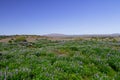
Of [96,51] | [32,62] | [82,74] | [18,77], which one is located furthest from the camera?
[96,51]

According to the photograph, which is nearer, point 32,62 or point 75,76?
point 75,76

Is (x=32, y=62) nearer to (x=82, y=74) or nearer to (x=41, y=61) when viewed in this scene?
(x=41, y=61)

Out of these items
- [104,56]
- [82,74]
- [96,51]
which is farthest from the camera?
[96,51]

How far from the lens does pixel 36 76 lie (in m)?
8.06

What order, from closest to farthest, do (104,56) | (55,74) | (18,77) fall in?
(18,77)
(55,74)
(104,56)

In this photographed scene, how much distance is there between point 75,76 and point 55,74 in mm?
941

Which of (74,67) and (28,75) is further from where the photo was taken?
(74,67)

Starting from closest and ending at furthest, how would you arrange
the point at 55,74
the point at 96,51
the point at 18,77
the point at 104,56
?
the point at 18,77
the point at 55,74
the point at 104,56
the point at 96,51

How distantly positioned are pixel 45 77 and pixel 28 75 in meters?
0.72

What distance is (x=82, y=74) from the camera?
953cm

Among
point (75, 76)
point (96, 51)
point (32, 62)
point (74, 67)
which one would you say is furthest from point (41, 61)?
point (96, 51)

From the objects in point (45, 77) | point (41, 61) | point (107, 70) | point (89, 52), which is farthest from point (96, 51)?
point (45, 77)

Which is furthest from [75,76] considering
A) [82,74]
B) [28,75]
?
[28,75]

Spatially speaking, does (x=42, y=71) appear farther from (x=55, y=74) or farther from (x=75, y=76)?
(x=75, y=76)
